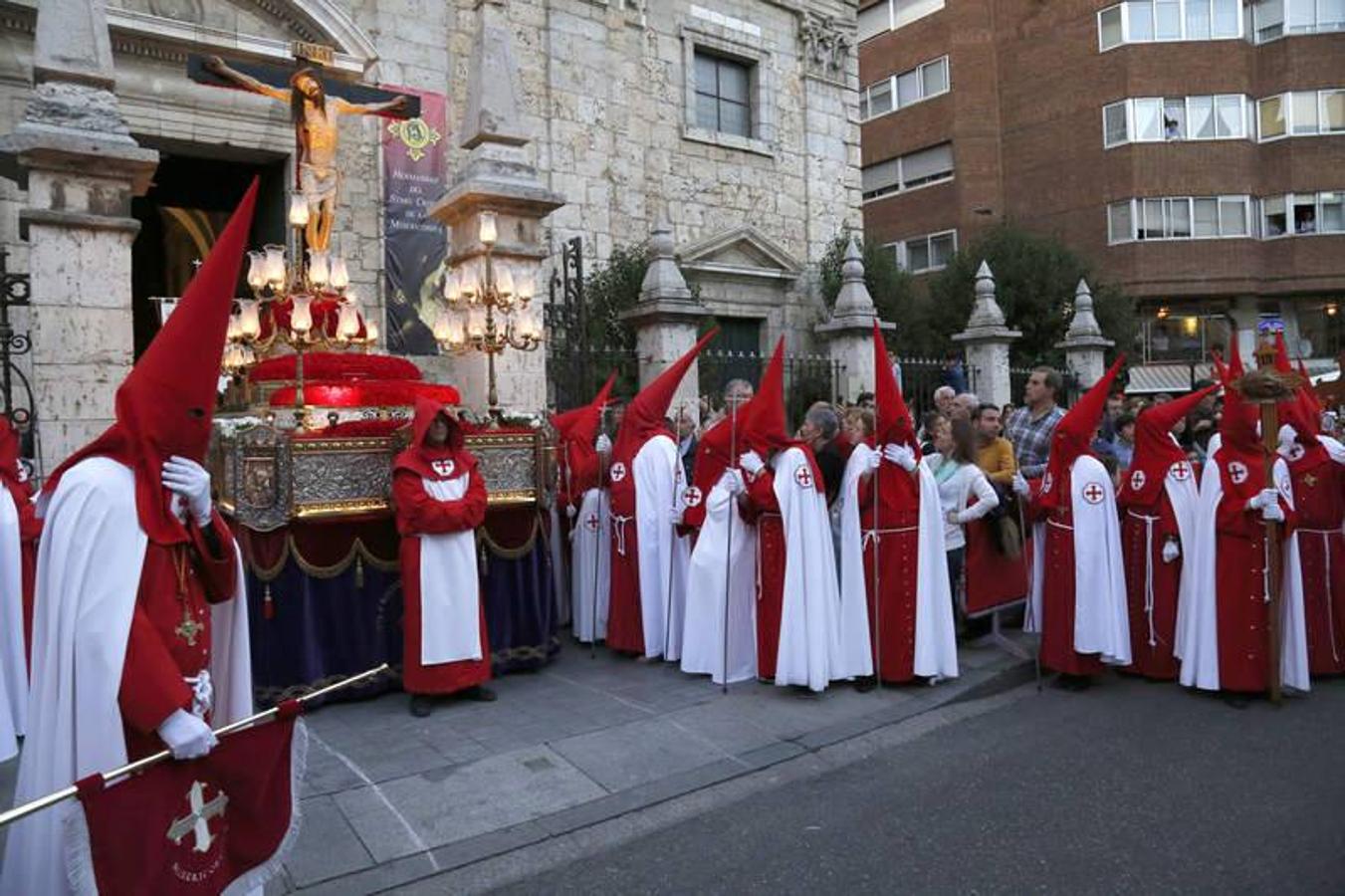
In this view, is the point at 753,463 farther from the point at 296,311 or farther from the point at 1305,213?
the point at 1305,213

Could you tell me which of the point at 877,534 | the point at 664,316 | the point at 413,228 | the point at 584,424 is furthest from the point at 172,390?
the point at 413,228

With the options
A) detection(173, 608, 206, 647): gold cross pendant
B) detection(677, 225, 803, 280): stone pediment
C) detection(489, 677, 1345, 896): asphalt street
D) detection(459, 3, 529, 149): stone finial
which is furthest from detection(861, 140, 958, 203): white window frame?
detection(173, 608, 206, 647): gold cross pendant

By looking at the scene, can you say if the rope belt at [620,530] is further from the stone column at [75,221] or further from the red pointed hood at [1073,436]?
the stone column at [75,221]

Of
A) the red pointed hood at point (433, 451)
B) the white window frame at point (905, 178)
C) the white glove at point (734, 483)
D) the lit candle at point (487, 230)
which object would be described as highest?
the white window frame at point (905, 178)

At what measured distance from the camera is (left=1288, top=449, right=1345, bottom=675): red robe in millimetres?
6734

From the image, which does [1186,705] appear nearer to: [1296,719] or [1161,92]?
[1296,719]

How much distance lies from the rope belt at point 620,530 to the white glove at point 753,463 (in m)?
1.33

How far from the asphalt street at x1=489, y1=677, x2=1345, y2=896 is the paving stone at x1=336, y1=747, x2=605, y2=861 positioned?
565 millimetres

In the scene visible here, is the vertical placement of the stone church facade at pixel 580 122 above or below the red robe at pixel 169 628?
above

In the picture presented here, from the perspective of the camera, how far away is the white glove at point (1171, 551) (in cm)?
665

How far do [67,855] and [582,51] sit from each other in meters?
14.8

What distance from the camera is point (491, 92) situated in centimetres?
938

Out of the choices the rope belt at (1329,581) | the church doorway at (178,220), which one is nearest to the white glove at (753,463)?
the rope belt at (1329,581)

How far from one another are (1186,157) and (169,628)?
113 ft
